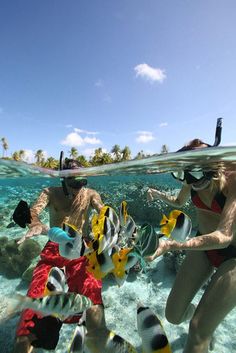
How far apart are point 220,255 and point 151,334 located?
247cm

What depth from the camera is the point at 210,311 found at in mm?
3945

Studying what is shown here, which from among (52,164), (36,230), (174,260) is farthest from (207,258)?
(52,164)

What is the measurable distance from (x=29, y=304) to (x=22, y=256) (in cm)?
625

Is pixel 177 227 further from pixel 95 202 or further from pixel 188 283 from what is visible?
pixel 95 202

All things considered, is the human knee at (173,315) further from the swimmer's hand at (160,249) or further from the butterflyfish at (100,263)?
the butterflyfish at (100,263)

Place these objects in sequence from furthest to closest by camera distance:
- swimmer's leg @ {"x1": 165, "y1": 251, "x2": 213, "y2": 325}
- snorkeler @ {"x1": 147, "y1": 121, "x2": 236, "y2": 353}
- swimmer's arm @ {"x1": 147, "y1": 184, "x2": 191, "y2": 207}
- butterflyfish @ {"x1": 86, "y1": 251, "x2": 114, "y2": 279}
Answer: swimmer's arm @ {"x1": 147, "y1": 184, "x2": 191, "y2": 207}
swimmer's leg @ {"x1": 165, "y1": 251, "x2": 213, "y2": 325}
snorkeler @ {"x1": 147, "y1": 121, "x2": 236, "y2": 353}
butterflyfish @ {"x1": 86, "y1": 251, "x2": 114, "y2": 279}

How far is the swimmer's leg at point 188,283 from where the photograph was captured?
491cm

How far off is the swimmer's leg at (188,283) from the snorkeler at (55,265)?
1.35m

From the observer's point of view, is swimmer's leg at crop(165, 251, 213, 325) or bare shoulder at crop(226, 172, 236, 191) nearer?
bare shoulder at crop(226, 172, 236, 191)

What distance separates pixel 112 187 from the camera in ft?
65.1

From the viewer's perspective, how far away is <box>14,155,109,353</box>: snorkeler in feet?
12.6

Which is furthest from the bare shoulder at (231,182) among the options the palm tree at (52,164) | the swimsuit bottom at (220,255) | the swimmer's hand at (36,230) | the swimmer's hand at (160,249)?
the palm tree at (52,164)

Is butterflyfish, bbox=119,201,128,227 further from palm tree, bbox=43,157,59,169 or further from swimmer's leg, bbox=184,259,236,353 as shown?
palm tree, bbox=43,157,59,169

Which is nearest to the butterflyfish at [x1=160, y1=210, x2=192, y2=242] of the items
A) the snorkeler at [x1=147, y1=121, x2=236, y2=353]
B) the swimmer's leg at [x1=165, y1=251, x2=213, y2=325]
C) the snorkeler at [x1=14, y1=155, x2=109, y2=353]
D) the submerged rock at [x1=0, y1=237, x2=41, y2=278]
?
the snorkeler at [x1=147, y1=121, x2=236, y2=353]
